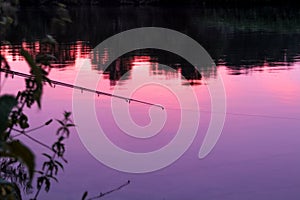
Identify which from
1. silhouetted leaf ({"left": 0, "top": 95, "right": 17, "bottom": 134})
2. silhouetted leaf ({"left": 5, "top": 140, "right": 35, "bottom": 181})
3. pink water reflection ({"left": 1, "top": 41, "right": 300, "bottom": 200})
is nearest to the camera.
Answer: silhouetted leaf ({"left": 5, "top": 140, "right": 35, "bottom": 181})

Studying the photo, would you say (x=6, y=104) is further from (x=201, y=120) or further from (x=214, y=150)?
(x=201, y=120)

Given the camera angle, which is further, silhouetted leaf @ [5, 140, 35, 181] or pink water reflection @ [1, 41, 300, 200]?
pink water reflection @ [1, 41, 300, 200]

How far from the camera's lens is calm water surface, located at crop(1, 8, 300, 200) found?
5.32 m

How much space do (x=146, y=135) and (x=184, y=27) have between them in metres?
16.8

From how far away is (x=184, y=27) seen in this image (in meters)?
23.7

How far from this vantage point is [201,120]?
7871mm

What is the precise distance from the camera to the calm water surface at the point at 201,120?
532 cm

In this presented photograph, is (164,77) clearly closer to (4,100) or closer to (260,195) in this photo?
(260,195)

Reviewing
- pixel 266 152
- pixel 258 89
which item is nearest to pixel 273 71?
Answer: pixel 258 89

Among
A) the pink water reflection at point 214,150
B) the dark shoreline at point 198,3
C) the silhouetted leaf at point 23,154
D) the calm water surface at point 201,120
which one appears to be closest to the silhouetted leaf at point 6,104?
the silhouetted leaf at point 23,154

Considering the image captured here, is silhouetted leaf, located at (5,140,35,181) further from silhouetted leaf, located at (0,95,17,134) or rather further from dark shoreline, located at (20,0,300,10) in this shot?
dark shoreline, located at (20,0,300,10)

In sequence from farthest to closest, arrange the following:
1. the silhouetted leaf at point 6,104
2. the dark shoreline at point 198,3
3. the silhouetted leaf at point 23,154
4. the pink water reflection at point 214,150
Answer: the dark shoreline at point 198,3 < the pink water reflection at point 214,150 < the silhouetted leaf at point 6,104 < the silhouetted leaf at point 23,154

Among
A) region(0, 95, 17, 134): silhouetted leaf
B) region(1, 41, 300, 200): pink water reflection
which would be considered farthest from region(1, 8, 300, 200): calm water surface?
region(0, 95, 17, 134): silhouetted leaf

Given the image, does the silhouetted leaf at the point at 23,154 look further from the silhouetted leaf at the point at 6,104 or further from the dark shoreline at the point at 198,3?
the dark shoreline at the point at 198,3
